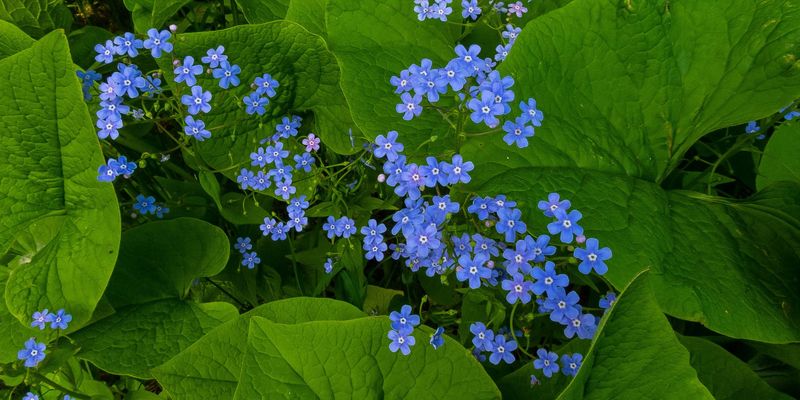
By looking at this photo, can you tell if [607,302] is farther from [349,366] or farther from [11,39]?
[11,39]

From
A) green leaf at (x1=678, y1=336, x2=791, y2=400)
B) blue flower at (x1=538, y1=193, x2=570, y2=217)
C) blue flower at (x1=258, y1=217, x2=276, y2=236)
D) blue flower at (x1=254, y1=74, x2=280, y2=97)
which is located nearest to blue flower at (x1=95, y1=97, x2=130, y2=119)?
blue flower at (x1=254, y1=74, x2=280, y2=97)

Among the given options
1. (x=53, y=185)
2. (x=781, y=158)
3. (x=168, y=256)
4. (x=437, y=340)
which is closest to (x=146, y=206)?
(x=168, y=256)

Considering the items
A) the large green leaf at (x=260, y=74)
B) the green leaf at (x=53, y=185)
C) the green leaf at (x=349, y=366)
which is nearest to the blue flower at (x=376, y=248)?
the green leaf at (x=349, y=366)

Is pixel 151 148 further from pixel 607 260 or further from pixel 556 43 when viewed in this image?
pixel 607 260

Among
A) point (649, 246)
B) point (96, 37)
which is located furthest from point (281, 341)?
point (96, 37)

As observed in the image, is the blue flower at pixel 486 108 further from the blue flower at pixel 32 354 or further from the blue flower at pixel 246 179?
the blue flower at pixel 32 354

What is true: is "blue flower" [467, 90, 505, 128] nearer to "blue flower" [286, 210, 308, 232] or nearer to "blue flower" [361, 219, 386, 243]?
"blue flower" [361, 219, 386, 243]
